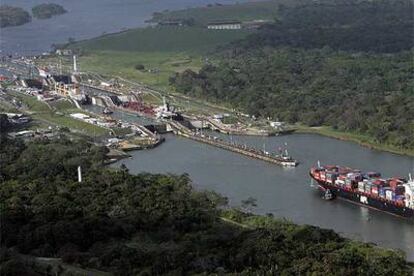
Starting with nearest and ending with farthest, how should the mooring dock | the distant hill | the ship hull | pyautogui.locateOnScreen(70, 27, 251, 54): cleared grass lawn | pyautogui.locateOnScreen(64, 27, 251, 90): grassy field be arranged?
the ship hull
the mooring dock
pyautogui.locateOnScreen(64, 27, 251, 90): grassy field
pyautogui.locateOnScreen(70, 27, 251, 54): cleared grass lawn
the distant hill

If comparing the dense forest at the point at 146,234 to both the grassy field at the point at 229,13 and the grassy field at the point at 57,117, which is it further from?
the grassy field at the point at 229,13

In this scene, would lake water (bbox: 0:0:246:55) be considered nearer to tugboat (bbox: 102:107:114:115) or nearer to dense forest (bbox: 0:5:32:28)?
dense forest (bbox: 0:5:32:28)

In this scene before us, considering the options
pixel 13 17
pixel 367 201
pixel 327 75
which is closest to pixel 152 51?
pixel 327 75

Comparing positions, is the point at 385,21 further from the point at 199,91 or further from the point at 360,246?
the point at 360,246

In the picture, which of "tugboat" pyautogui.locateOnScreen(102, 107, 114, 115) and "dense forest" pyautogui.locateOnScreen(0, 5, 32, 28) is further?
"dense forest" pyautogui.locateOnScreen(0, 5, 32, 28)

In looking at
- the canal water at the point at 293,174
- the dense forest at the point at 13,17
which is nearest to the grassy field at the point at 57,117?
the canal water at the point at 293,174

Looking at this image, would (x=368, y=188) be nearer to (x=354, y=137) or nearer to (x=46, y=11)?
(x=354, y=137)

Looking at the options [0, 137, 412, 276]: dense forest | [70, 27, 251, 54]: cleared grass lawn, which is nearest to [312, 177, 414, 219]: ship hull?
[0, 137, 412, 276]: dense forest
